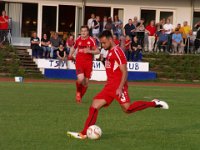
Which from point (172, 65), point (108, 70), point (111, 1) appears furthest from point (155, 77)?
point (108, 70)

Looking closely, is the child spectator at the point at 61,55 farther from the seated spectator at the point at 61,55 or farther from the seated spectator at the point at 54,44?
the seated spectator at the point at 54,44

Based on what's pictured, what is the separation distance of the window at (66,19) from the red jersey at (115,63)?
27.5m

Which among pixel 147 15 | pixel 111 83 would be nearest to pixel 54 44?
pixel 147 15

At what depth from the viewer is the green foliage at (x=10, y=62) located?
31.5 meters

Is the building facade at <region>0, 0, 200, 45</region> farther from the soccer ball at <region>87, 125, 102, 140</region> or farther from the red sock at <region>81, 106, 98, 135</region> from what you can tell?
the soccer ball at <region>87, 125, 102, 140</region>

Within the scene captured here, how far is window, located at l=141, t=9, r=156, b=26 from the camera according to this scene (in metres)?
38.8

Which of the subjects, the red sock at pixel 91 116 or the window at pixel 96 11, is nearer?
the red sock at pixel 91 116

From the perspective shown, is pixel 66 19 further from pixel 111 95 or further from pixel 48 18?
pixel 111 95

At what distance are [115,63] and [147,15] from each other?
94.7ft

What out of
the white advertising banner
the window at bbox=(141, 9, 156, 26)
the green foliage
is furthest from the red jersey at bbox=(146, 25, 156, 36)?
the green foliage

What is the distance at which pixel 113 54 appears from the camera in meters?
10.4

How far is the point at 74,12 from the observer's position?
38062mm

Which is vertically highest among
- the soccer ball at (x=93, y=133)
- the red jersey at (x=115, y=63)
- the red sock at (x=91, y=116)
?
the red jersey at (x=115, y=63)

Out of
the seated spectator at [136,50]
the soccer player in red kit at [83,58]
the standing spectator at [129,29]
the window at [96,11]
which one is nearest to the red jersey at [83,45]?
the soccer player in red kit at [83,58]
